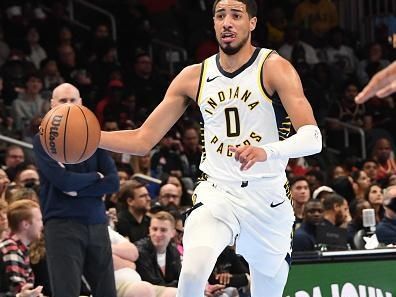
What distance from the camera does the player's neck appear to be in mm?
6719

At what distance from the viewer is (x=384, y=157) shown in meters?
16.4

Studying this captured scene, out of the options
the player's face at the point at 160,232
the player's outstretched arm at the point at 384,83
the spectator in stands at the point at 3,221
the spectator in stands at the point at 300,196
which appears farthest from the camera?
the spectator in stands at the point at 300,196

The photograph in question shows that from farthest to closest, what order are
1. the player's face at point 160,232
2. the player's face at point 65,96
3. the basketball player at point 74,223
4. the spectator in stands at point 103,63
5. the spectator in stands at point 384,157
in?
the spectator in stands at point 103,63, the spectator in stands at point 384,157, the player's face at point 160,232, the player's face at point 65,96, the basketball player at point 74,223

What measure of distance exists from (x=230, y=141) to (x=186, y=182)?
263 inches

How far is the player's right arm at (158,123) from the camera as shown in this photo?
6844mm

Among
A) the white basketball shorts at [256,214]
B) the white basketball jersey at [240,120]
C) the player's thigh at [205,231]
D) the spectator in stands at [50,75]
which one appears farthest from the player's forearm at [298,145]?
the spectator in stands at [50,75]

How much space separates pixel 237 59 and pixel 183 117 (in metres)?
9.35

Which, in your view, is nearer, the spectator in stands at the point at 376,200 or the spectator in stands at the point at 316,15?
the spectator in stands at the point at 376,200

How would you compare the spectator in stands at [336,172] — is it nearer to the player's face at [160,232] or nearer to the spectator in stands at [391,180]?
the spectator in stands at [391,180]

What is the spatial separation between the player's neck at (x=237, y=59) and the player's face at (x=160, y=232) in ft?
10.9

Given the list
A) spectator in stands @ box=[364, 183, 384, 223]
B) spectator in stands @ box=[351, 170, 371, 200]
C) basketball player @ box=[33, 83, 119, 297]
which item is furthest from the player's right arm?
spectator in stands @ box=[351, 170, 371, 200]

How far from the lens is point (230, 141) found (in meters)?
6.56

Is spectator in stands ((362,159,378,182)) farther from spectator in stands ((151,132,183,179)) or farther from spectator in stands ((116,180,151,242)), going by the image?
spectator in stands ((116,180,151,242))

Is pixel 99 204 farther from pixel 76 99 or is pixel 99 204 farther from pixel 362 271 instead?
pixel 362 271
